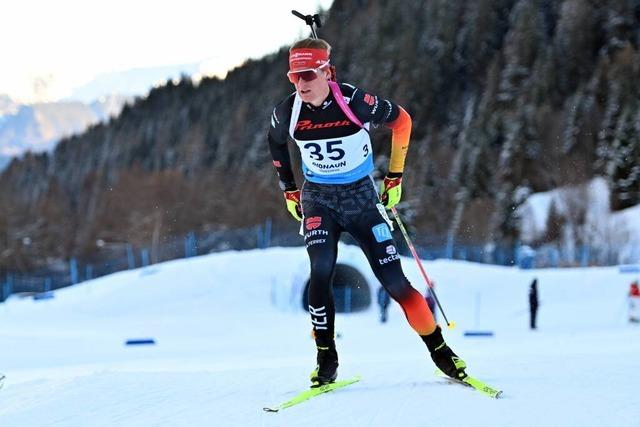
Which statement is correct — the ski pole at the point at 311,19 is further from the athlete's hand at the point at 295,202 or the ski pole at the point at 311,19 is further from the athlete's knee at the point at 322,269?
the athlete's knee at the point at 322,269

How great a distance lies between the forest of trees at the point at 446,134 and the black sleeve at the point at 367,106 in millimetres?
51311

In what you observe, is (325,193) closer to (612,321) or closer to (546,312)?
(612,321)

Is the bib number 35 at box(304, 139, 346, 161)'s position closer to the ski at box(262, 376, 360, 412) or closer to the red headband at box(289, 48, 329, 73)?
the red headband at box(289, 48, 329, 73)

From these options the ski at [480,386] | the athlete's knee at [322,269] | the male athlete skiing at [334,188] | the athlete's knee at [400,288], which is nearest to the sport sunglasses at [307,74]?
the male athlete skiing at [334,188]

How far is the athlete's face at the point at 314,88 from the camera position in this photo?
5184 mm

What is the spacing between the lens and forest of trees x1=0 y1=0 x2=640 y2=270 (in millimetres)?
64125

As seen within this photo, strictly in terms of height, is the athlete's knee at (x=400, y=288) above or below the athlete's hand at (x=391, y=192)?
below

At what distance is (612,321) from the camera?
866 inches

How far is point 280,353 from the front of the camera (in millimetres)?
15156

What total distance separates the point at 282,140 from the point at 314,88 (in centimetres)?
55

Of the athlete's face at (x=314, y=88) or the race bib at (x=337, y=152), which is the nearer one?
the athlete's face at (x=314, y=88)

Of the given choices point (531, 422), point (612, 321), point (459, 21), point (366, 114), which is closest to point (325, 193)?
point (366, 114)

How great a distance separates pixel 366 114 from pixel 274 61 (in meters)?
140

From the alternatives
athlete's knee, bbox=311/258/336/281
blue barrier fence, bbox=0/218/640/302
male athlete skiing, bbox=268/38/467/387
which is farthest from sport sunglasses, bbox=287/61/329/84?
blue barrier fence, bbox=0/218/640/302
